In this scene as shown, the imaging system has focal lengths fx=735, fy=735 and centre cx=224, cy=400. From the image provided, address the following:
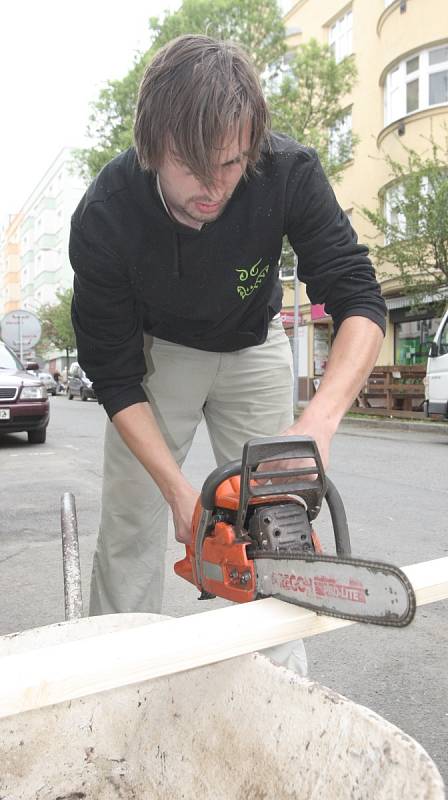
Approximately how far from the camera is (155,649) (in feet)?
3.58

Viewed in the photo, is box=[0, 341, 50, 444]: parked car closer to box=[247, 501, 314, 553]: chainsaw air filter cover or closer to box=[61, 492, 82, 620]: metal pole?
box=[61, 492, 82, 620]: metal pole

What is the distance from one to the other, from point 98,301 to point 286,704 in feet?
3.70

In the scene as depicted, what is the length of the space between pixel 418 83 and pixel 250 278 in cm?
1729

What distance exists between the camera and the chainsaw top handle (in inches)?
53.8

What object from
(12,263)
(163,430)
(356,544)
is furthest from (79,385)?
(12,263)

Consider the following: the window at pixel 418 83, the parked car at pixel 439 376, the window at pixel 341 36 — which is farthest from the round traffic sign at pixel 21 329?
the parked car at pixel 439 376

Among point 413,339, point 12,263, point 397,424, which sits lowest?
point 397,424

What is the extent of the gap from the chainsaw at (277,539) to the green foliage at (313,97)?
55.4 ft

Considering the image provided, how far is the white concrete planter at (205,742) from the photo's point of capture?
111 centimetres

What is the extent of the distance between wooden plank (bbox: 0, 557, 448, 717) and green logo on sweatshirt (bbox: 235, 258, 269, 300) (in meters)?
0.93

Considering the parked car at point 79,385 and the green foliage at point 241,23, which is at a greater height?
the green foliage at point 241,23

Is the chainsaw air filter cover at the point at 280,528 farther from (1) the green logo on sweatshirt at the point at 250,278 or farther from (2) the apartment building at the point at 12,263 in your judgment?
(2) the apartment building at the point at 12,263

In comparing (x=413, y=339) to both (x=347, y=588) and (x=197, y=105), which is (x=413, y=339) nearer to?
(x=197, y=105)

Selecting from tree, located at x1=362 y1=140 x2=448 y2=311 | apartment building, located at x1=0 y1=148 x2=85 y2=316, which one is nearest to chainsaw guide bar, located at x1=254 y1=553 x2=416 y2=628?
tree, located at x1=362 y1=140 x2=448 y2=311
